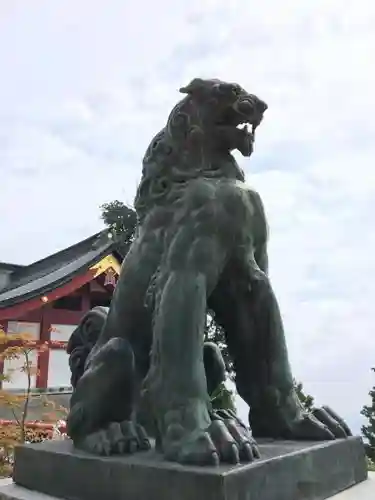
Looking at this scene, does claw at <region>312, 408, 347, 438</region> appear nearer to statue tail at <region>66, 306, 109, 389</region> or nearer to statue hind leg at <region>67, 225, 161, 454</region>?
statue hind leg at <region>67, 225, 161, 454</region>

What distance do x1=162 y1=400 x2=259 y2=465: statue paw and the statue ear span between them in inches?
42.6

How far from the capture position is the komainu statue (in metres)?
1.57

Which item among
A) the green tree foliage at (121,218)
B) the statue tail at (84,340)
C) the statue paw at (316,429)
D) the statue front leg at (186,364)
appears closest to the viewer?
the statue front leg at (186,364)

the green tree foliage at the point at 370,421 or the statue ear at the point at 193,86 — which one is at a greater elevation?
the statue ear at the point at 193,86

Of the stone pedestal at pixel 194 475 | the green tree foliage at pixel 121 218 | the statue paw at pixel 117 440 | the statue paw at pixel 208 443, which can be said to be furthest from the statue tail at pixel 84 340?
the green tree foliage at pixel 121 218

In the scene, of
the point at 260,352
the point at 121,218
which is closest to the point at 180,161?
the point at 260,352

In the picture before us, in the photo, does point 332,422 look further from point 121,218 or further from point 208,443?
point 121,218

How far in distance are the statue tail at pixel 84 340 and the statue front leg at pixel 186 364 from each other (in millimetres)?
485

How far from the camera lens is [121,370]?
1.70 meters

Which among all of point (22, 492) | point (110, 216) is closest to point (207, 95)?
point (22, 492)

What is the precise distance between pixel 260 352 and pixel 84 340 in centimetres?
71

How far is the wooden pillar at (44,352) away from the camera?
9.43 meters

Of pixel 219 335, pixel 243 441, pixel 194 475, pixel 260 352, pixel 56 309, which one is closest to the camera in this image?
pixel 194 475

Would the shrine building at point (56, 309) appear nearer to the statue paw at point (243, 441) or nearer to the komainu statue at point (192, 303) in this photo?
the komainu statue at point (192, 303)
